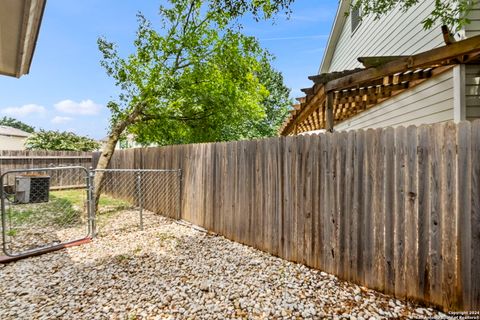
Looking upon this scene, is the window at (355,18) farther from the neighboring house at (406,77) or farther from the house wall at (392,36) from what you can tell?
the house wall at (392,36)

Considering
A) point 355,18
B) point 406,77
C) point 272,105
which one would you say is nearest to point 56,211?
point 406,77

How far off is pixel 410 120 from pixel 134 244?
5614 mm

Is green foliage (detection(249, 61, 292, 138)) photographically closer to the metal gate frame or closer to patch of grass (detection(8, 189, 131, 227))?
patch of grass (detection(8, 189, 131, 227))

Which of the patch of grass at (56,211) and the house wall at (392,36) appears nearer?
the house wall at (392,36)

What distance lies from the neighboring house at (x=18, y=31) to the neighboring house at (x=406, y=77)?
3.25 m

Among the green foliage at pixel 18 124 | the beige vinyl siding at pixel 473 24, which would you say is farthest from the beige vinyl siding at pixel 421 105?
the green foliage at pixel 18 124

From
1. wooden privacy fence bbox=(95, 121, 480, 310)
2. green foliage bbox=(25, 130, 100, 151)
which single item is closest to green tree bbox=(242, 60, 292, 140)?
green foliage bbox=(25, 130, 100, 151)

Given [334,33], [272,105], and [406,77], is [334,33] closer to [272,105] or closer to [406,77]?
[406,77]

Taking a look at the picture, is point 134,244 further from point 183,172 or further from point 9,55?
point 9,55

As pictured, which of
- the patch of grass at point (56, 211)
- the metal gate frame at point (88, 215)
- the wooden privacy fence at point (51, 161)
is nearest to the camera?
the metal gate frame at point (88, 215)

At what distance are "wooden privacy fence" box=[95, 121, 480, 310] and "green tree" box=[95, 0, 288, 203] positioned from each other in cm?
367

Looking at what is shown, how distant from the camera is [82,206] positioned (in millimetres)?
7574

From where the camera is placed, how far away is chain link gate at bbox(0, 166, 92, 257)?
4.30m

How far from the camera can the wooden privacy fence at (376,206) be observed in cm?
226
